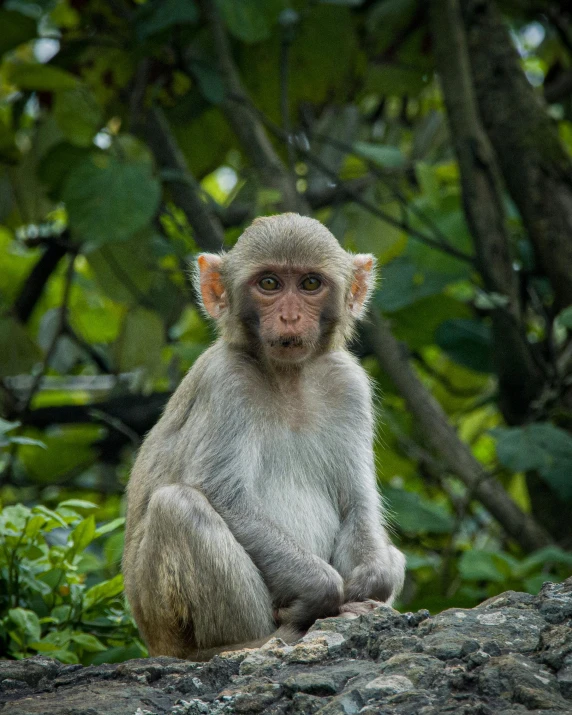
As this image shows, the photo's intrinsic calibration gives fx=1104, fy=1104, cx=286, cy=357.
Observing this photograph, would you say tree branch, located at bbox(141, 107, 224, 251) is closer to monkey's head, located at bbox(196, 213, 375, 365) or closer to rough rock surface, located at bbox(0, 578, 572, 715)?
monkey's head, located at bbox(196, 213, 375, 365)

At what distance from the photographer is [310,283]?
536 cm

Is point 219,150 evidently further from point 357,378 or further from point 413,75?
point 357,378

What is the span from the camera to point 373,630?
3.88 m

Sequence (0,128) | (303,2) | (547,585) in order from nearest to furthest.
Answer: (547,585), (303,2), (0,128)

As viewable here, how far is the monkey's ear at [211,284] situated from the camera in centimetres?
575

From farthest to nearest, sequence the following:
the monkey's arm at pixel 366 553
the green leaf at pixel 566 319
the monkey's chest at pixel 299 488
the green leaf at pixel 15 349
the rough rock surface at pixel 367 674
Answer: the green leaf at pixel 15 349 < the green leaf at pixel 566 319 < the monkey's chest at pixel 299 488 < the monkey's arm at pixel 366 553 < the rough rock surface at pixel 367 674

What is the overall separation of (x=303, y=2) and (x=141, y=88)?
140 cm

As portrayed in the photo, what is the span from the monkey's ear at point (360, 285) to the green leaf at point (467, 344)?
2729 mm

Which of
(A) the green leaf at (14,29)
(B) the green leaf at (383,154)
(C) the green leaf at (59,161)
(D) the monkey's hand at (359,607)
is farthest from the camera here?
(C) the green leaf at (59,161)

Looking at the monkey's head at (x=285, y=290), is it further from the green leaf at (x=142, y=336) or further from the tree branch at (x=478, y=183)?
the green leaf at (x=142, y=336)

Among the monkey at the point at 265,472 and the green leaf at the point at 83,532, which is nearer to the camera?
the monkey at the point at 265,472

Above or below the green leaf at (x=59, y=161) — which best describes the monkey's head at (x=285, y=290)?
below

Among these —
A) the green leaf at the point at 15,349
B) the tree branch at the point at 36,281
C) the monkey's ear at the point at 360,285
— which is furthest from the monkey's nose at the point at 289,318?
the tree branch at the point at 36,281

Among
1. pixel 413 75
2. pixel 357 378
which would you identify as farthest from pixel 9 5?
→ pixel 357 378
